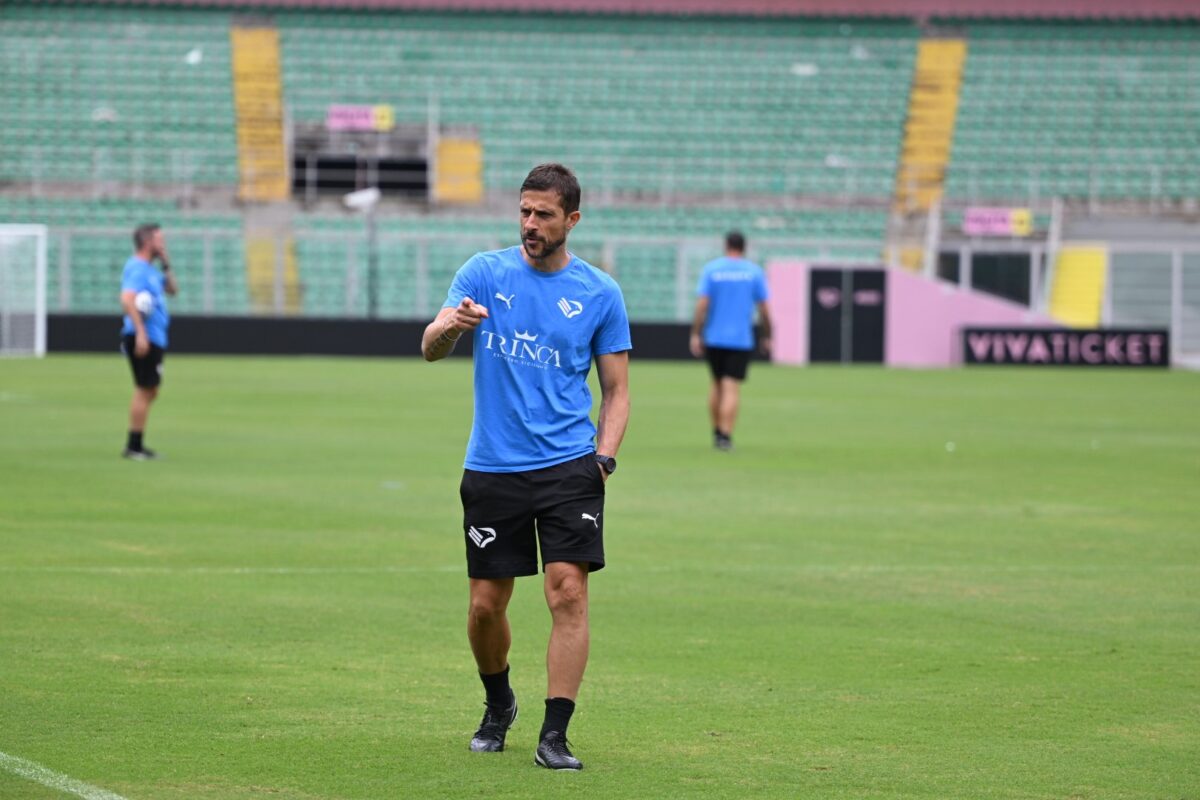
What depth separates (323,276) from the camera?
42.3 meters

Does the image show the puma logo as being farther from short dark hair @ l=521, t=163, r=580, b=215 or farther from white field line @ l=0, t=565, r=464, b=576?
Answer: white field line @ l=0, t=565, r=464, b=576

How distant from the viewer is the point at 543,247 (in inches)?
251

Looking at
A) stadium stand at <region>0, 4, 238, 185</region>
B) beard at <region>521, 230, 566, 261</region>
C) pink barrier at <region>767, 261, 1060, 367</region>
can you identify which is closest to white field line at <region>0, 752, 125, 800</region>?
beard at <region>521, 230, 566, 261</region>

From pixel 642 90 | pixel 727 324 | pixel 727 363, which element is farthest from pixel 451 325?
pixel 642 90

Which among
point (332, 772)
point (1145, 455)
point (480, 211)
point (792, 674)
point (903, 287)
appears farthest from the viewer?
point (480, 211)

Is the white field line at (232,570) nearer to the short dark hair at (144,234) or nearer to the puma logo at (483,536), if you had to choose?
the puma logo at (483,536)

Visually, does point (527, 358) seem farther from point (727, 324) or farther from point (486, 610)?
point (727, 324)

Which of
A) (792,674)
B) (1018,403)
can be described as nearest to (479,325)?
(792,674)

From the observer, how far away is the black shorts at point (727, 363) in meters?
19.2

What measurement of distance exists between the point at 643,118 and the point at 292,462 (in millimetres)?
31007

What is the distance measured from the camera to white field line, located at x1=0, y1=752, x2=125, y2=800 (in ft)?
18.8

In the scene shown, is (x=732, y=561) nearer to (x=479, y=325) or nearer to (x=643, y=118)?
(x=479, y=325)

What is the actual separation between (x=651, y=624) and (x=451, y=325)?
359cm

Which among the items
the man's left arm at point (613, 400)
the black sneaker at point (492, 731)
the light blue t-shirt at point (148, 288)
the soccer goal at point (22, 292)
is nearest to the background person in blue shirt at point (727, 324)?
the light blue t-shirt at point (148, 288)
